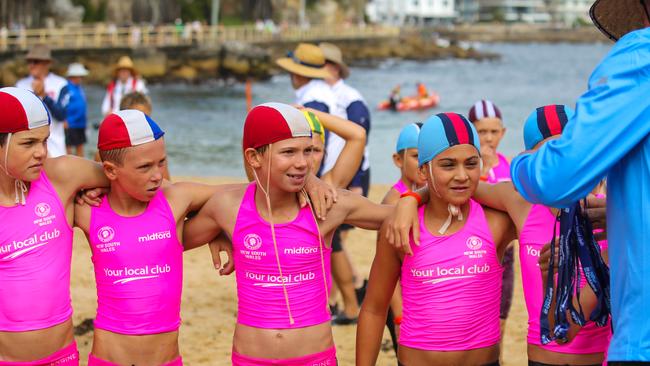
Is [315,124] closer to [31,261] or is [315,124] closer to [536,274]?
[536,274]

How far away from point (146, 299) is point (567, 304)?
2.13 metres

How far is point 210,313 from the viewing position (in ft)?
26.9

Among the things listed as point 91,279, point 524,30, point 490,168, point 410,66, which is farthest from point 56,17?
point 524,30

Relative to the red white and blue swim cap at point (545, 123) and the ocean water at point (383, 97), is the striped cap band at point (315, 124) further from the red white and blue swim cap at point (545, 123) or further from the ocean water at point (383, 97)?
the ocean water at point (383, 97)

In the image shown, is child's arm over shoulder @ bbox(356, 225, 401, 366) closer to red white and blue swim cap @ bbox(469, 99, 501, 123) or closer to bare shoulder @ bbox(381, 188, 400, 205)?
bare shoulder @ bbox(381, 188, 400, 205)

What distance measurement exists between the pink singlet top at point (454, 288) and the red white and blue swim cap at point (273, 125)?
2.51 ft

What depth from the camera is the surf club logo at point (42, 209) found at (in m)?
4.37

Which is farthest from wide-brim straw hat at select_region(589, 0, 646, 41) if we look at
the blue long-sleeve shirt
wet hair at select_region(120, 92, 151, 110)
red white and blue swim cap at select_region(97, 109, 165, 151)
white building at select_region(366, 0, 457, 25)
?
white building at select_region(366, 0, 457, 25)

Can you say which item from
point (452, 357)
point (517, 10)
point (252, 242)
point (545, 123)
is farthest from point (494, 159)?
point (517, 10)

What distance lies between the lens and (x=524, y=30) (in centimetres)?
13488

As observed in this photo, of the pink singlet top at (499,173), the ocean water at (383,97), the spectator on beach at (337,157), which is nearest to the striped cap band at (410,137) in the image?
the pink singlet top at (499,173)

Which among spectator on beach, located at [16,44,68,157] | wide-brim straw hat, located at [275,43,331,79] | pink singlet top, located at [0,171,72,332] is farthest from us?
spectator on beach, located at [16,44,68,157]

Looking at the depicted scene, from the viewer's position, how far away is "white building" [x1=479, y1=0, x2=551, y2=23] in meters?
157

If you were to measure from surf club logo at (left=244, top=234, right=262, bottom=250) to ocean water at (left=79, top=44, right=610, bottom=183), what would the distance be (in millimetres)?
14638
